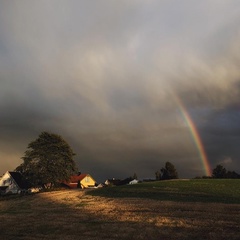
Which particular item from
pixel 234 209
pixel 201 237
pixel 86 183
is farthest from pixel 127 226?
pixel 86 183

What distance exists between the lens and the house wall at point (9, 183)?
135625 mm

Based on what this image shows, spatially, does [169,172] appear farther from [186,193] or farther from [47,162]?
[186,193]

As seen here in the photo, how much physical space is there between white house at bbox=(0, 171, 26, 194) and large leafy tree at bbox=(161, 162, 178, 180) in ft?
191

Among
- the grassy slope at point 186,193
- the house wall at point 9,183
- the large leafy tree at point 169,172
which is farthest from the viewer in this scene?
the large leafy tree at point 169,172

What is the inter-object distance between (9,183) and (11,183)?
2.89 ft

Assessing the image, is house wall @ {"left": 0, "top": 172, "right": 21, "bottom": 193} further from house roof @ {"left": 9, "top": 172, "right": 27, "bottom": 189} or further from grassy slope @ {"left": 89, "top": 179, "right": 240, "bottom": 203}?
grassy slope @ {"left": 89, "top": 179, "right": 240, "bottom": 203}

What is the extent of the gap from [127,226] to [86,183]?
145 metres

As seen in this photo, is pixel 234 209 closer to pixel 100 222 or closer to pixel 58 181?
pixel 100 222

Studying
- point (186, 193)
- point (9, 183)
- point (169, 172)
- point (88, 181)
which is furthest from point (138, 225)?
point (88, 181)

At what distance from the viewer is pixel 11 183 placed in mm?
138125

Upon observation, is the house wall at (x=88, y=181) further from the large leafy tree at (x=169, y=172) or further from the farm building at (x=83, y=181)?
the large leafy tree at (x=169, y=172)

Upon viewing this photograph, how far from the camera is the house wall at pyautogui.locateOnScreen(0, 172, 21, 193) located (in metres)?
136

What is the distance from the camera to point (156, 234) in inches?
845

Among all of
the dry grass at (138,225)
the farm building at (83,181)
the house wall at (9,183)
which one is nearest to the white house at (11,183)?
the house wall at (9,183)
